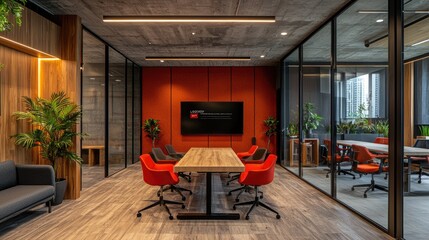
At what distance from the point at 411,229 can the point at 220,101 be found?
7236 mm

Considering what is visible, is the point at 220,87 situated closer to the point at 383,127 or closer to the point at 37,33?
the point at 383,127

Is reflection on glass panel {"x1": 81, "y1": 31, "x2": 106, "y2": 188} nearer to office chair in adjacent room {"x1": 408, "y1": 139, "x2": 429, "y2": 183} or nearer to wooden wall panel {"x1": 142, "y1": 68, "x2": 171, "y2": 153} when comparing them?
wooden wall panel {"x1": 142, "y1": 68, "x2": 171, "y2": 153}

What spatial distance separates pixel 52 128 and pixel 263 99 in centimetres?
721

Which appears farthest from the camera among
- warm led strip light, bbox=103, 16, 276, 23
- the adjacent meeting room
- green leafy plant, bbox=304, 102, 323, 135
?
green leafy plant, bbox=304, 102, 323, 135

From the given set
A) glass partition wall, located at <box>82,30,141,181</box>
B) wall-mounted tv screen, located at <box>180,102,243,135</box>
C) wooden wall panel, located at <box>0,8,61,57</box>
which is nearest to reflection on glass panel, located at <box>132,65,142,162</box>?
glass partition wall, located at <box>82,30,141,181</box>

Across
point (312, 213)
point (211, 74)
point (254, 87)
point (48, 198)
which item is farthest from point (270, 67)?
point (48, 198)

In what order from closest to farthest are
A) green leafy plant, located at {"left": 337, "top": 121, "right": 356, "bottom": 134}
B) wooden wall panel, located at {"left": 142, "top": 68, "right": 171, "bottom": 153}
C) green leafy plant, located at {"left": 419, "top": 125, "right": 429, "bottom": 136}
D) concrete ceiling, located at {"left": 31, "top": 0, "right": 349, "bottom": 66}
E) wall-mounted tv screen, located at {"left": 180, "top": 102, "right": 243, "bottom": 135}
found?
concrete ceiling, located at {"left": 31, "top": 0, "right": 349, "bottom": 66} < green leafy plant, located at {"left": 419, "top": 125, "right": 429, "bottom": 136} < green leafy plant, located at {"left": 337, "top": 121, "right": 356, "bottom": 134} < wall-mounted tv screen, located at {"left": 180, "top": 102, "right": 243, "bottom": 135} < wooden wall panel, located at {"left": 142, "top": 68, "right": 171, "bottom": 153}

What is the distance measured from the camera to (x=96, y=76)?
8891 mm

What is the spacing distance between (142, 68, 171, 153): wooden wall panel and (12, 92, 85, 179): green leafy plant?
526 cm

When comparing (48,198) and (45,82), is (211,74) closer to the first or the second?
(45,82)

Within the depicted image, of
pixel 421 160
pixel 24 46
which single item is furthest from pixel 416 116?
pixel 24 46

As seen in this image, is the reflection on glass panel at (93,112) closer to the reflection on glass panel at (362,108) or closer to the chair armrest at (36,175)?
the chair armrest at (36,175)

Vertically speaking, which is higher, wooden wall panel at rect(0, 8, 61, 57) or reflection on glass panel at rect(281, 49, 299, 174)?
wooden wall panel at rect(0, 8, 61, 57)

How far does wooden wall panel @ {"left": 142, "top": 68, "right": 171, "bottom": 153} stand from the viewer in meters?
10.3
